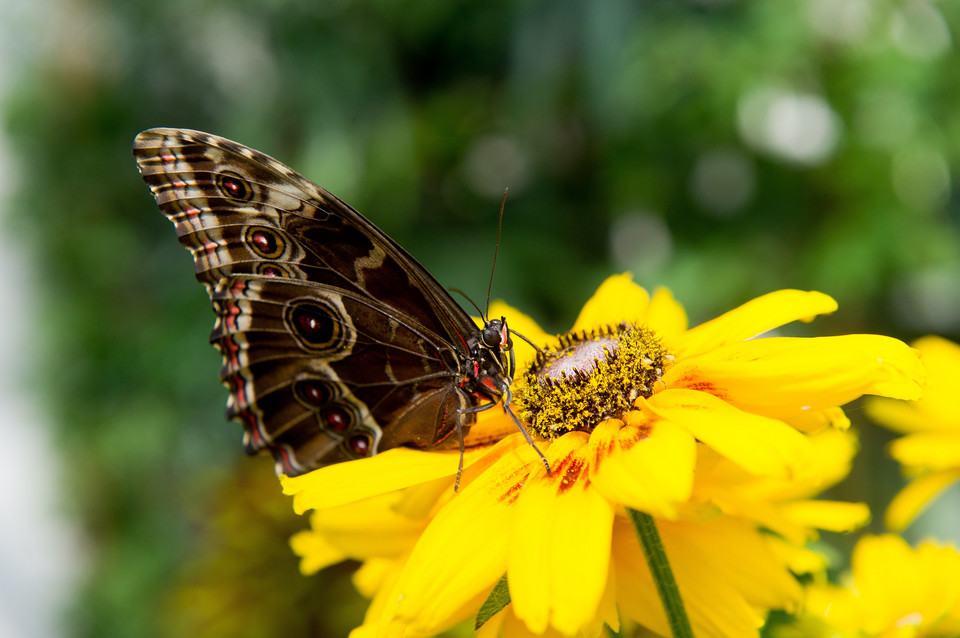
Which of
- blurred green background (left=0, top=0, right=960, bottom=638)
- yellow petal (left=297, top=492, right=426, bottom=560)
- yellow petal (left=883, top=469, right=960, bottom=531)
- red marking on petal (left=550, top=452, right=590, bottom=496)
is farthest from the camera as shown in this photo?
blurred green background (left=0, top=0, right=960, bottom=638)

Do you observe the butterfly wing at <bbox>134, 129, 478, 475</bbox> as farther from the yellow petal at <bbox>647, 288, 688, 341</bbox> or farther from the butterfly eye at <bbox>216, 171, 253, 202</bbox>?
the yellow petal at <bbox>647, 288, 688, 341</bbox>

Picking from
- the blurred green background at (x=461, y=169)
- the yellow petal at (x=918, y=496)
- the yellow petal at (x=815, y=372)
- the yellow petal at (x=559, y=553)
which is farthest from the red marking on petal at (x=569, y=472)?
the blurred green background at (x=461, y=169)

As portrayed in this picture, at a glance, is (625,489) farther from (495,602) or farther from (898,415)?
(898,415)

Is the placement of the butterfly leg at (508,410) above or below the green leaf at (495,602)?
above

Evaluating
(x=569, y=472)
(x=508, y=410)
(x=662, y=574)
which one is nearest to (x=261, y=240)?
(x=508, y=410)

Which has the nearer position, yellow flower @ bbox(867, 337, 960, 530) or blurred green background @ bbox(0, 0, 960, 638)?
yellow flower @ bbox(867, 337, 960, 530)

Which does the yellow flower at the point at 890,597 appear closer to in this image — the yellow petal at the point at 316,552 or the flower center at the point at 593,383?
the flower center at the point at 593,383

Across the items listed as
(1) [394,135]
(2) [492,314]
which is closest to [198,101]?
(1) [394,135]

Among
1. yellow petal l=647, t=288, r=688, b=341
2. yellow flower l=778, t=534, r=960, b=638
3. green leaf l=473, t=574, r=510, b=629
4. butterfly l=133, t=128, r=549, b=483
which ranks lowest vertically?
yellow flower l=778, t=534, r=960, b=638

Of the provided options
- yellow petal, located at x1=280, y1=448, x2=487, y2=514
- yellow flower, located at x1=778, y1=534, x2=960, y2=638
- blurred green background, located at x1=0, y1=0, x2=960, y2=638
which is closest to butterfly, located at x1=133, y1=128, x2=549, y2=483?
yellow petal, located at x1=280, y1=448, x2=487, y2=514
